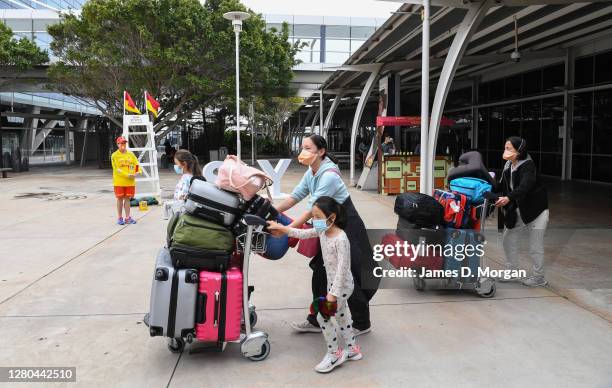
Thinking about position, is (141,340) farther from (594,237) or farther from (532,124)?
(532,124)

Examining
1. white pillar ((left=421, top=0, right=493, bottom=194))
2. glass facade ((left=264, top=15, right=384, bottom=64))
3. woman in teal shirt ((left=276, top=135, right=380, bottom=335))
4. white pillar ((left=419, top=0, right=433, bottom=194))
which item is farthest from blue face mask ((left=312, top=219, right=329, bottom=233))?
glass facade ((left=264, top=15, right=384, bottom=64))

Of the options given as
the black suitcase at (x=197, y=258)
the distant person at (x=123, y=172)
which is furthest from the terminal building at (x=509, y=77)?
the black suitcase at (x=197, y=258)

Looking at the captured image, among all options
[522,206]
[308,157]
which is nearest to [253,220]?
[308,157]

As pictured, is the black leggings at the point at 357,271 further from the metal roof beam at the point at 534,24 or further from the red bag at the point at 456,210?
the metal roof beam at the point at 534,24

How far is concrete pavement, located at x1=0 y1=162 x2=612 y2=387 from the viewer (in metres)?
3.38

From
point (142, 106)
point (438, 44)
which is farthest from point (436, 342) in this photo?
point (142, 106)

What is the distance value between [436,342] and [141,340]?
7.24ft

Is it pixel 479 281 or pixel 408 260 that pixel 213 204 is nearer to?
pixel 408 260

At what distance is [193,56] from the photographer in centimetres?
2041

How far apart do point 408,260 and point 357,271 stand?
1.06m

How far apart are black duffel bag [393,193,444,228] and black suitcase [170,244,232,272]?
6.16 ft

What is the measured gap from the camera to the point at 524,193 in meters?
4.90

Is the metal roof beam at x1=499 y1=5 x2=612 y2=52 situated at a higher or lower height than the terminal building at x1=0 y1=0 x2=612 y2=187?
higher

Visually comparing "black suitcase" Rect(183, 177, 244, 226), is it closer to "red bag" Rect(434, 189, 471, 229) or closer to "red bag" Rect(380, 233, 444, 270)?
"red bag" Rect(380, 233, 444, 270)
